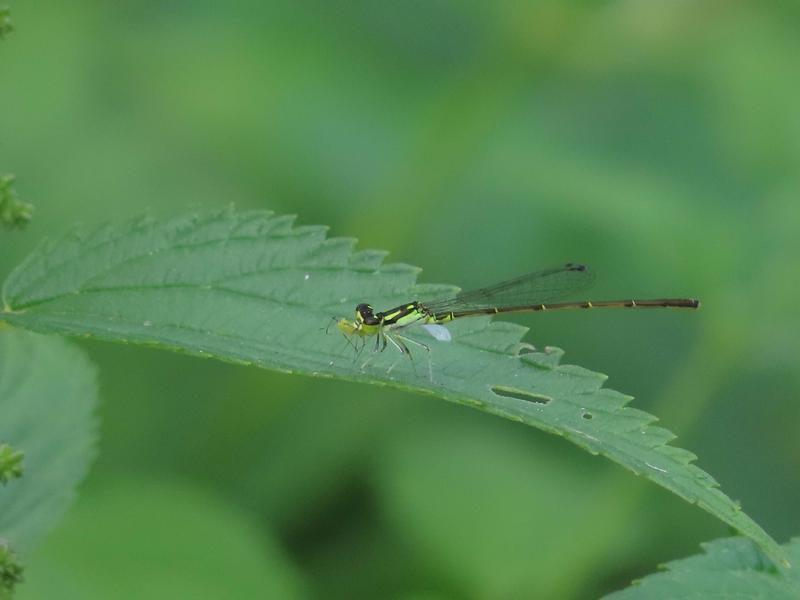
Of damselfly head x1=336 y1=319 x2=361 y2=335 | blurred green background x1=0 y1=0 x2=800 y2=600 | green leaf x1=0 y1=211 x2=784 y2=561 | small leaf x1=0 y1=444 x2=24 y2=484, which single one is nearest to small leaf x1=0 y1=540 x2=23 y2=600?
small leaf x1=0 y1=444 x2=24 y2=484

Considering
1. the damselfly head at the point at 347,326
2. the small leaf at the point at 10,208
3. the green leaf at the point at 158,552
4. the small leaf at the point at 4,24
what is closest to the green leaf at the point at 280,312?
the damselfly head at the point at 347,326

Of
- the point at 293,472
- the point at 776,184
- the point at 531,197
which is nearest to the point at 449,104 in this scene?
the point at 531,197

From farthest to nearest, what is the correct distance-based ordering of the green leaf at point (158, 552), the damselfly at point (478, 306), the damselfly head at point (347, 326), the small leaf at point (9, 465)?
the green leaf at point (158, 552)
the damselfly at point (478, 306)
the damselfly head at point (347, 326)
the small leaf at point (9, 465)

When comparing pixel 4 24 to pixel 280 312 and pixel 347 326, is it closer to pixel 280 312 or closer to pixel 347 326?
pixel 280 312

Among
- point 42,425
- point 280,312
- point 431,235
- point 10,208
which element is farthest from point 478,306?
point 431,235

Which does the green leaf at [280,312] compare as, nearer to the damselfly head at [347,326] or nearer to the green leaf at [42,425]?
the damselfly head at [347,326]

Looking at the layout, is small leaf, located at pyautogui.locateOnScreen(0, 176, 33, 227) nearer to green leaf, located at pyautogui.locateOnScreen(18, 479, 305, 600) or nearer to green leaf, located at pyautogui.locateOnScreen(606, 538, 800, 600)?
green leaf, located at pyautogui.locateOnScreen(606, 538, 800, 600)
